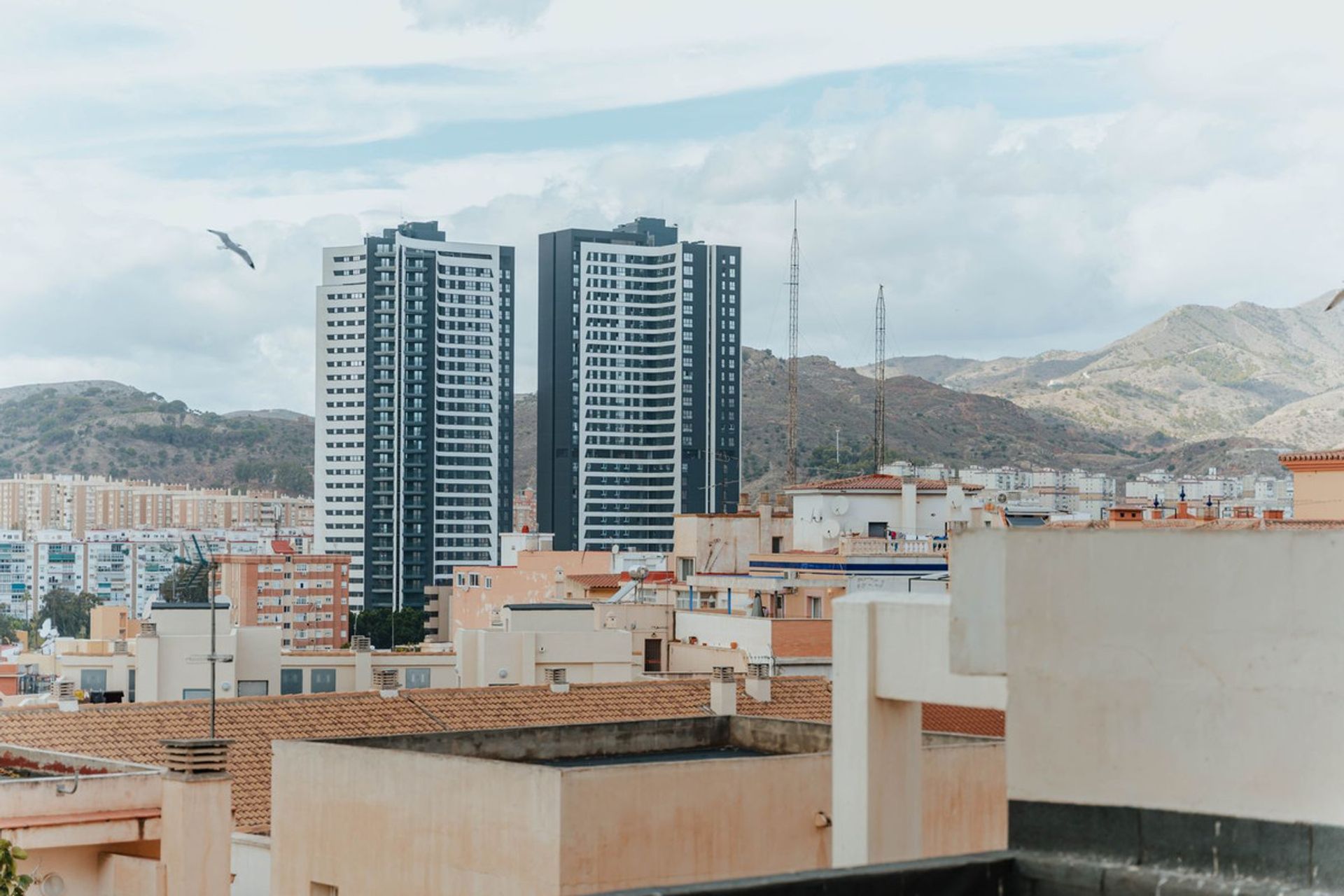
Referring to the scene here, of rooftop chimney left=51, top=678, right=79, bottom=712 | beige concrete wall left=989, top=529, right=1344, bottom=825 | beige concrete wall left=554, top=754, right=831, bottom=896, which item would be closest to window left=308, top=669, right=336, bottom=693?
rooftop chimney left=51, top=678, right=79, bottom=712

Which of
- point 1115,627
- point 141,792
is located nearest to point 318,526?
point 141,792

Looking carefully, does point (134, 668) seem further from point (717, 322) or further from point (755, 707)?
point (717, 322)

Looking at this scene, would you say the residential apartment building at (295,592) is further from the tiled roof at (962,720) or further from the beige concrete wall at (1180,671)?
the beige concrete wall at (1180,671)

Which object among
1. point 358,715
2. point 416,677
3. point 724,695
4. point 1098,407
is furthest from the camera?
point 1098,407

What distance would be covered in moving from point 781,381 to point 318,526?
5419 centimetres

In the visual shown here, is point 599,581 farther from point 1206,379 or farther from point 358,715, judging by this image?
point 1206,379

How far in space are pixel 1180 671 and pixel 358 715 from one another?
18076 millimetres

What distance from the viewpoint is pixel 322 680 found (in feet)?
124

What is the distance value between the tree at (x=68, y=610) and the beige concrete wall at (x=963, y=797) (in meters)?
117

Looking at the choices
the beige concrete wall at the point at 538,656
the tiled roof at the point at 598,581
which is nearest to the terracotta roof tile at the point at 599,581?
the tiled roof at the point at 598,581

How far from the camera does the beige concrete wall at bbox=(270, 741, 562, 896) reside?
12.0 m

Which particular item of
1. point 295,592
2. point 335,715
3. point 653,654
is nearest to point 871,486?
point 653,654

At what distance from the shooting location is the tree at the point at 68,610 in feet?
422

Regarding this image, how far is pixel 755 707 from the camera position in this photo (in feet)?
80.6
